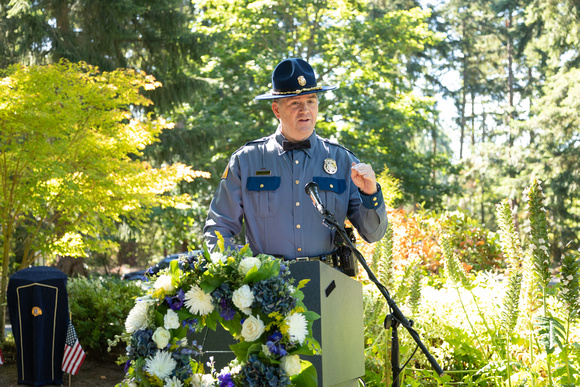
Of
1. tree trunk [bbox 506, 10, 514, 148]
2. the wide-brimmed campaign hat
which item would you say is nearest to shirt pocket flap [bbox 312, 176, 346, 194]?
the wide-brimmed campaign hat

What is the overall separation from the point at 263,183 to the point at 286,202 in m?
0.16

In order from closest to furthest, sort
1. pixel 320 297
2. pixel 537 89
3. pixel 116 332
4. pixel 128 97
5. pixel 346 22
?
1. pixel 320 297
2. pixel 116 332
3. pixel 128 97
4. pixel 346 22
5. pixel 537 89

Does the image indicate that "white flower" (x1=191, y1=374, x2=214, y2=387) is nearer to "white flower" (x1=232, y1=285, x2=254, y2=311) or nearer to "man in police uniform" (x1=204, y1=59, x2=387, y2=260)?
"white flower" (x1=232, y1=285, x2=254, y2=311)

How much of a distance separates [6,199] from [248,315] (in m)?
6.57

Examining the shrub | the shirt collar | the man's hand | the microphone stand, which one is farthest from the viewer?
the shrub

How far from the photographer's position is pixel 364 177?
8.71 feet

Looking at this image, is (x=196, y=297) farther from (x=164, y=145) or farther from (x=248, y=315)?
(x=164, y=145)

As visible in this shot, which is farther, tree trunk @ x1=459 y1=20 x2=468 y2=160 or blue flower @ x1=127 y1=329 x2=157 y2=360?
tree trunk @ x1=459 y1=20 x2=468 y2=160

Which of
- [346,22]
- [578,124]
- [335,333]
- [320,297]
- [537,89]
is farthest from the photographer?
[537,89]

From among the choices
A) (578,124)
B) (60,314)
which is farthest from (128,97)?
(578,124)

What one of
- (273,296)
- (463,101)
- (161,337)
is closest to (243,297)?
(273,296)

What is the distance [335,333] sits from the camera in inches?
90.9

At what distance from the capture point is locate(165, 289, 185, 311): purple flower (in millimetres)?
2000

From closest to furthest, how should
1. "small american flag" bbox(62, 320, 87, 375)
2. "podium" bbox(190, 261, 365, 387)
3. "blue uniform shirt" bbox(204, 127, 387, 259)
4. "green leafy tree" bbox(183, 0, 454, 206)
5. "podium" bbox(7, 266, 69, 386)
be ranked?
"podium" bbox(190, 261, 365, 387) < "blue uniform shirt" bbox(204, 127, 387, 259) < "small american flag" bbox(62, 320, 87, 375) < "podium" bbox(7, 266, 69, 386) < "green leafy tree" bbox(183, 0, 454, 206)
